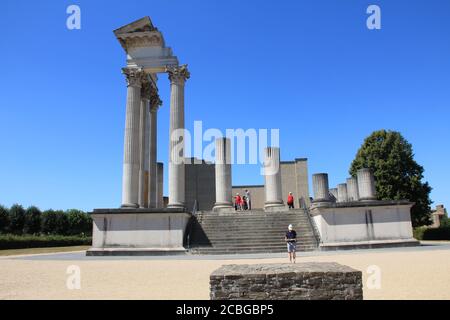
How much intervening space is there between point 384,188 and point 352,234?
83.1ft

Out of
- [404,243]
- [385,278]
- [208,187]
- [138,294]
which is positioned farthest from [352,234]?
[208,187]

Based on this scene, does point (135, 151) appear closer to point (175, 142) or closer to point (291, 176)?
point (175, 142)

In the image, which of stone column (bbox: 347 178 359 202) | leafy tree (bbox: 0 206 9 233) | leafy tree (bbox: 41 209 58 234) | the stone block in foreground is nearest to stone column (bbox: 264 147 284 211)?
stone column (bbox: 347 178 359 202)

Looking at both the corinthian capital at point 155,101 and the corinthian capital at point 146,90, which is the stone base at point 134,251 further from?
the corinthian capital at point 155,101

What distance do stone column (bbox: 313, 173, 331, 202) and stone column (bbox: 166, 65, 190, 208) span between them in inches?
420

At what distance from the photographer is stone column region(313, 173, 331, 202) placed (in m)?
28.5

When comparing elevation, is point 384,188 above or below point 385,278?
above

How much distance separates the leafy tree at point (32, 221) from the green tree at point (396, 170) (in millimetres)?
58690

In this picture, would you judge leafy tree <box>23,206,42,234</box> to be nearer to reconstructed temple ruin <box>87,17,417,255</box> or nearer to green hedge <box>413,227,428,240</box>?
reconstructed temple ruin <box>87,17,417,255</box>

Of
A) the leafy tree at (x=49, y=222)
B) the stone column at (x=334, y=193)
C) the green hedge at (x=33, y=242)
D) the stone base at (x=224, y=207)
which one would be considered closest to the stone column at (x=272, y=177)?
the stone base at (x=224, y=207)

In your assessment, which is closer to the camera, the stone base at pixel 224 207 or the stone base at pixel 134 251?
the stone base at pixel 134 251

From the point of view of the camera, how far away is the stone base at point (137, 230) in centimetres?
2542

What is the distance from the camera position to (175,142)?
2919 centimetres
